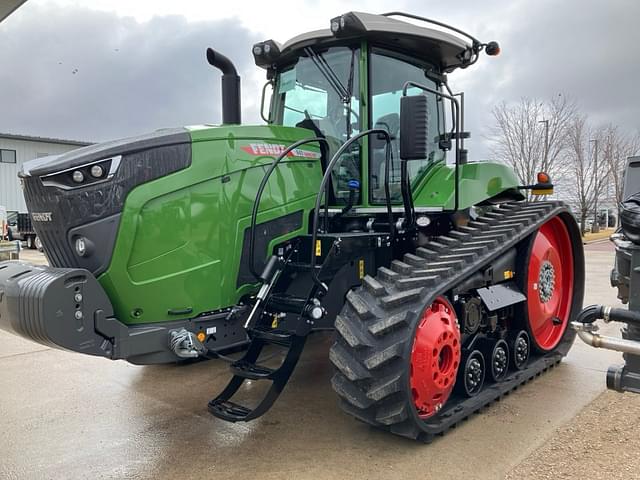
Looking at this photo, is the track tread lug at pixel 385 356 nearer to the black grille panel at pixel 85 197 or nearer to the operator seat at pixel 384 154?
the operator seat at pixel 384 154

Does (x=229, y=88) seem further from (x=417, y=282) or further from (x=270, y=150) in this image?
(x=417, y=282)

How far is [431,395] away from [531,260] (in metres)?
1.96

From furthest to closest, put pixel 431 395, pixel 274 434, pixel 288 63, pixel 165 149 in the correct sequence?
pixel 288 63
pixel 274 434
pixel 431 395
pixel 165 149

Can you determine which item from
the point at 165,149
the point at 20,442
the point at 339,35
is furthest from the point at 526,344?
the point at 20,442

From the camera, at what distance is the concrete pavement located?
3.44m

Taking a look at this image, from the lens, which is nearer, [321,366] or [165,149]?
[165,149]

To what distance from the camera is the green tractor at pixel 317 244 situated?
10.7 feet

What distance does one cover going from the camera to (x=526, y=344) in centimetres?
512

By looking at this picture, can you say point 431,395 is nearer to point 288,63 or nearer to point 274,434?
point 274,434

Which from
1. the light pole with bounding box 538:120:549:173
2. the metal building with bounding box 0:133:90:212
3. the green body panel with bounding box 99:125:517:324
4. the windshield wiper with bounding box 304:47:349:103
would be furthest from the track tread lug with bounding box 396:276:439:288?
the metal building with bounding box 0:133:90:212

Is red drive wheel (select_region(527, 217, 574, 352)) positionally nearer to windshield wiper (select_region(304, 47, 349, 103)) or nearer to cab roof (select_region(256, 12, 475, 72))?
cab roof (select_region(256, 12, 475, 72))

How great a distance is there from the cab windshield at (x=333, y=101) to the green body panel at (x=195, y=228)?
0.56 meters

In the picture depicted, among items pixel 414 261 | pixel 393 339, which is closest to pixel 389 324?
pixel 393 339

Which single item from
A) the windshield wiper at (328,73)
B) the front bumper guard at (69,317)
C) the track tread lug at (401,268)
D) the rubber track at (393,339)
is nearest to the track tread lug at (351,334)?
the rubber track at (393,339)
